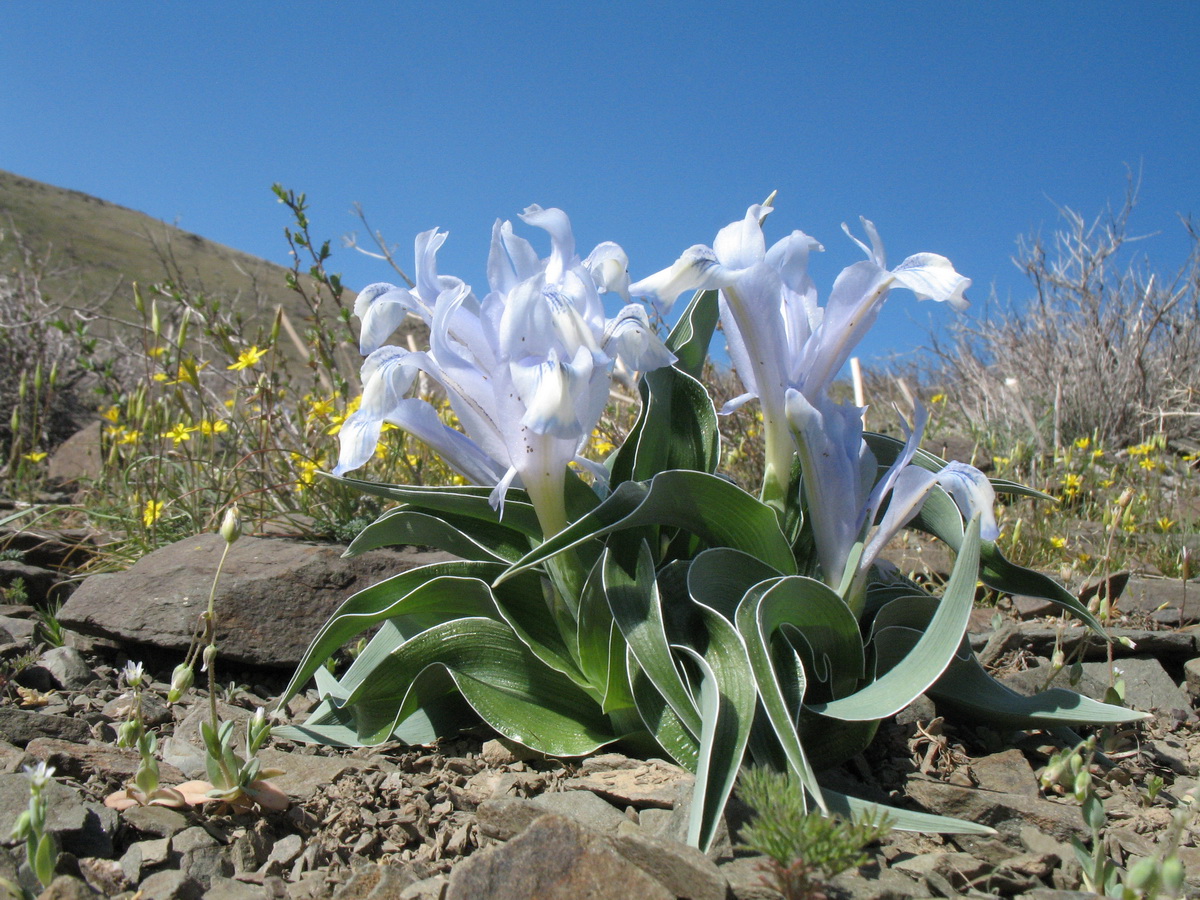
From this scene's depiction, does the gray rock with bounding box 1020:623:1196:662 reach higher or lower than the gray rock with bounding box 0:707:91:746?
higher

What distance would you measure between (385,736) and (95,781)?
54 cm

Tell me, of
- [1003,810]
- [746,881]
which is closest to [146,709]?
[746,881]

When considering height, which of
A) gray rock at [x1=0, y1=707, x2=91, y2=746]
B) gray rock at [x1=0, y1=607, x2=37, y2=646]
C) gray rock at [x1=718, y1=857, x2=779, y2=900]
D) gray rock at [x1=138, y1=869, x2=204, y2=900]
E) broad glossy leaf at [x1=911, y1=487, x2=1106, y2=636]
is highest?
broad glossy leaf at [x1=911, y1=487, x2=1106, y2=636]

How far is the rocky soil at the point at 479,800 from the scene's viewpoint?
122cm

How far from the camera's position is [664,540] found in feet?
5.79

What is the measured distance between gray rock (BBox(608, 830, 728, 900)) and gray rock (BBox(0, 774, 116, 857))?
0.87m

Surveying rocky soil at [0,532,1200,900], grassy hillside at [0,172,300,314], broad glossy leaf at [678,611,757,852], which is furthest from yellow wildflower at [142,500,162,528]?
grassy hillside at [0,172,300,314]

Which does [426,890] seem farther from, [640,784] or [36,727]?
[36,727]

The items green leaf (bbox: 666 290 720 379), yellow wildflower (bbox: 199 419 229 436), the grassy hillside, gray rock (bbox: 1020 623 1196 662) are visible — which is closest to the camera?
green leaf (bbox: 666 290 720 379)

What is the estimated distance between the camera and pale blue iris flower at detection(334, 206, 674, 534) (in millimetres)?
1366

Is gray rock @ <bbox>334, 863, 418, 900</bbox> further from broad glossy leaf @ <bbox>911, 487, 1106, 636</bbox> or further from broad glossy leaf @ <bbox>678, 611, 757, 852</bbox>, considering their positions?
broad glossy leaf @ <bbox>911, 487, 1106, 636</bbox>

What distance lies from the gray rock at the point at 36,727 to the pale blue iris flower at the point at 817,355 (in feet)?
5.26

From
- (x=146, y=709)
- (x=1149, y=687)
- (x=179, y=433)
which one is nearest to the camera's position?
(x=146, y=709)

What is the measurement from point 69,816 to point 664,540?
1155 millimetres
